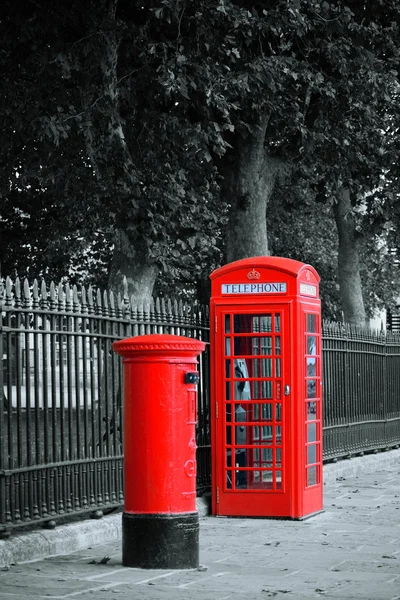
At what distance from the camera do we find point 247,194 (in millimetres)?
19125

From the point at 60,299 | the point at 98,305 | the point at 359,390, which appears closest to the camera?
the point at 60,299

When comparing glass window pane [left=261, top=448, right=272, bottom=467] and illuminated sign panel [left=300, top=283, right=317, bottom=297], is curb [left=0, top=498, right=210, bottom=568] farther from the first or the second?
illuminated sign panel [left=300, top=283, right=317, bottom=297]

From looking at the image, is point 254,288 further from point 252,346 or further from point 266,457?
point 266,457

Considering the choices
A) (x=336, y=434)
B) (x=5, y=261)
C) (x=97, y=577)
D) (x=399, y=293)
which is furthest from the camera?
(x=399, y=293)

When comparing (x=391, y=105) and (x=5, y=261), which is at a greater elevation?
(x=391, y=105)

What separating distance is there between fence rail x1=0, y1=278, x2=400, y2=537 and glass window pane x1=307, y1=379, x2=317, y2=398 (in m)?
1.00

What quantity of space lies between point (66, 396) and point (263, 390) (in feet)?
6.29

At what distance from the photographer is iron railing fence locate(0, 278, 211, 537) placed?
8445 mm

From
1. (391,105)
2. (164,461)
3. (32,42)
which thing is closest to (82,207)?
(32,42)

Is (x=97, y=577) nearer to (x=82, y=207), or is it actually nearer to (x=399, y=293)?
(x=82, y=207)

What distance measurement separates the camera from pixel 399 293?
144 feet

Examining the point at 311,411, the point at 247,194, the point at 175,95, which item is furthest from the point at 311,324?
the point at 247,194

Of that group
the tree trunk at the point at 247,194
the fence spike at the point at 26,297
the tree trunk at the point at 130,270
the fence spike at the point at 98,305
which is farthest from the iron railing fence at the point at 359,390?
the fence spike at the point at 26,297

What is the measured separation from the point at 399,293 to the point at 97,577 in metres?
37.4
